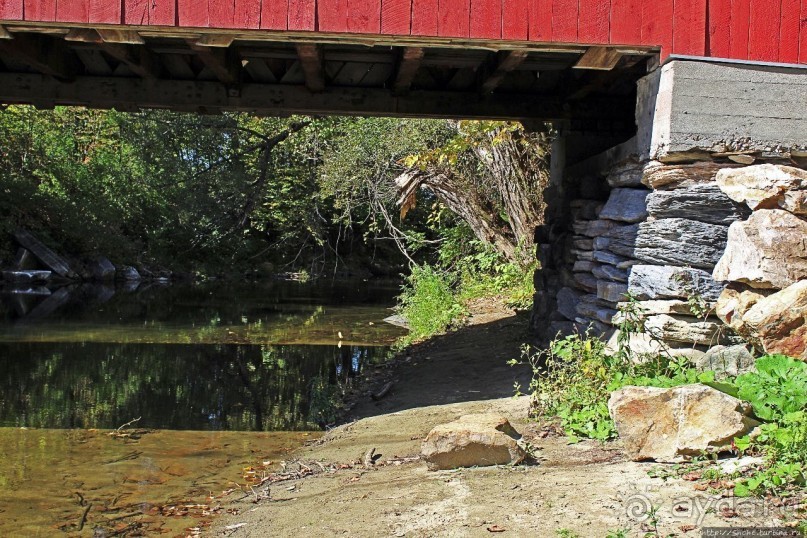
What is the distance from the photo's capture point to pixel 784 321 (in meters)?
5.42

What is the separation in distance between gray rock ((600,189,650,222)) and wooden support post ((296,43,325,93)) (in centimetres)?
295

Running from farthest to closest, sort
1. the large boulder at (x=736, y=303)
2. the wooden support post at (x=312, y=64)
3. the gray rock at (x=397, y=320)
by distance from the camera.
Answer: the gray rock at (x=397, y=320), the wooden support post at (x=312, y=64), the large boulder at (x=736, y=303)

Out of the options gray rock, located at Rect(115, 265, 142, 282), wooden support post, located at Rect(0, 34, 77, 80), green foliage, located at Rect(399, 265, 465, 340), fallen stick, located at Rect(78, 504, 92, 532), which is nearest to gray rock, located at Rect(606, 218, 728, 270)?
fallen stick, located at Rect(78, 504, 92, 532)

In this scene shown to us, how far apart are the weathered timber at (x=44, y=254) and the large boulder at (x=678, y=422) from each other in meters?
22.3

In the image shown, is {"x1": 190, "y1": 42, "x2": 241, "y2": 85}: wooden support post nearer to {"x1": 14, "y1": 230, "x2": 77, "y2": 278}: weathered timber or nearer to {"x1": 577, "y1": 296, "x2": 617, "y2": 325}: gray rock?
{"x1": 577, "y1": 296, "x2": 617, "y2": 325}: gray rock

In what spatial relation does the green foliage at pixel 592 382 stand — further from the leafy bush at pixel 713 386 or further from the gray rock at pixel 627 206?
the gray rock at pixel 627 206

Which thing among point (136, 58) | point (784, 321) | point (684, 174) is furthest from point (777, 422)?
point (136, 58)

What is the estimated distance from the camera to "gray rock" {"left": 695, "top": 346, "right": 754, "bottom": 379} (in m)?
5.85

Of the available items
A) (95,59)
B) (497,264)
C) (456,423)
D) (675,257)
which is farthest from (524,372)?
(497,264)

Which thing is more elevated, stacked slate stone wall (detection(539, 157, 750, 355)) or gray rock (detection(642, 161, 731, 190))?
gray rock (detection(642, 161, 731, 190))

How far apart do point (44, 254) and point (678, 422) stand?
22831 millimetres

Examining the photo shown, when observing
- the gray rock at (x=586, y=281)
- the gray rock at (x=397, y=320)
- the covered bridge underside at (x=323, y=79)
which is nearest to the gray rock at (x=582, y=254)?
the gray rock at (x=586, y=281)

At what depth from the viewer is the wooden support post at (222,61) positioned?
7008 millimetres

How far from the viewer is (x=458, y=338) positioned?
11.5m
